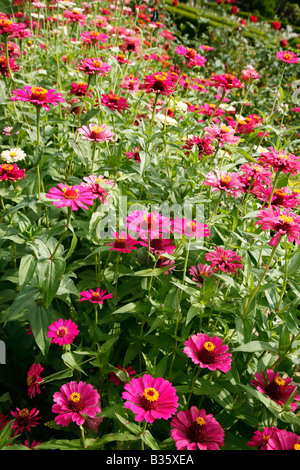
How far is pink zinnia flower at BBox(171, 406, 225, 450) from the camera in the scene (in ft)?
3.67

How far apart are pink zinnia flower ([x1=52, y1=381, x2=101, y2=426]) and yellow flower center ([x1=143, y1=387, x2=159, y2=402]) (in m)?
0.20

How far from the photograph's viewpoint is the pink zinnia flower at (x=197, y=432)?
1118 mm

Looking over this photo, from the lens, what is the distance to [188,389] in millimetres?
1356

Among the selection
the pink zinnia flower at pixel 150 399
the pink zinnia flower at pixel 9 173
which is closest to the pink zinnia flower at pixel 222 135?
the pink zinnia flower at pixel 9 173

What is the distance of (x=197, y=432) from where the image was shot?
3.77ft

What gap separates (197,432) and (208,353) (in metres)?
0.24

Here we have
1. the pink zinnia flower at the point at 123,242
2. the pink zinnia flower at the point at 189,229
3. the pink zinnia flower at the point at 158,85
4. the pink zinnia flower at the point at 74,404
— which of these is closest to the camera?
the pink zinnia flower at the point at 74,404

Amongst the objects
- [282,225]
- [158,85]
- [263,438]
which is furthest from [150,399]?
[158,85]

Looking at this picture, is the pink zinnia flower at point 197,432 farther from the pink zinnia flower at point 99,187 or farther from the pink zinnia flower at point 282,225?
the pink zinnia flower at point 99,187

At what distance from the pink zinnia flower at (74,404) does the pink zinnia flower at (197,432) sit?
27cm

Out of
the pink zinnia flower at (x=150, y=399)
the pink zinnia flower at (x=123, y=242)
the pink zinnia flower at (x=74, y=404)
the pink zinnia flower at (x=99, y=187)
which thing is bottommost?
the pink zinnia flower at (x=74, y=404)

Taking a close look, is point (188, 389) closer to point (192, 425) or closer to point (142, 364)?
point (192, 425)
